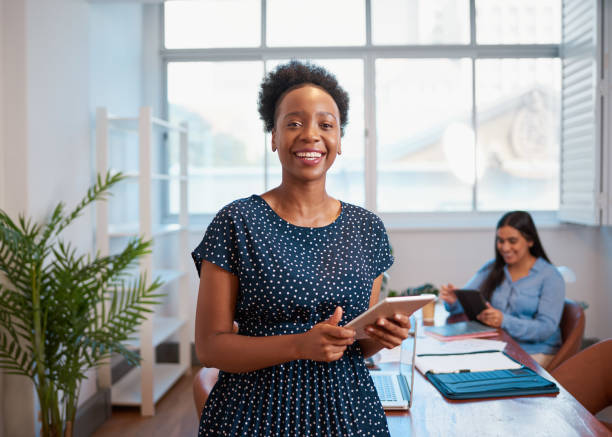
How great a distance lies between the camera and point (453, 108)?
176 inches

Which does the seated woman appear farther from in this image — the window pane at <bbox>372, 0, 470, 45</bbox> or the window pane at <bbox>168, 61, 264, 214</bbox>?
the window pane at <bbox>168, 61, 264, 214</bbox>

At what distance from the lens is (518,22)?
4.44 meters

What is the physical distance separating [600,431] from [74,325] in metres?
2.07

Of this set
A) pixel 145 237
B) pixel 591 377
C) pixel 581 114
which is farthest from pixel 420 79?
pixel 591 377

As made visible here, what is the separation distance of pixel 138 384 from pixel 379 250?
290cm

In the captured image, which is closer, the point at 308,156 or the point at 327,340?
the point at 327,340

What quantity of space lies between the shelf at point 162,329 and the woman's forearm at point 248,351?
7.58 feet

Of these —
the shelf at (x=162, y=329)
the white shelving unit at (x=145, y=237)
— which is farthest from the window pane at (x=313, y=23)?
the shelf at (x=162, y=329)

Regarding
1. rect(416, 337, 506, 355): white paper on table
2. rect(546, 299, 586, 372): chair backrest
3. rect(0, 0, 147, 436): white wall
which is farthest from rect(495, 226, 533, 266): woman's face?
rect(0, 0, 147, 436): white wall

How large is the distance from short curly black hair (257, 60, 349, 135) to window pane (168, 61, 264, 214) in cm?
319

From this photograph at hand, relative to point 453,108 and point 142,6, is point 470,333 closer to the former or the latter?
point 453,108

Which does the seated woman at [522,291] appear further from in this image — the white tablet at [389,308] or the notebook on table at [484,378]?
the white tablet at [389,308]

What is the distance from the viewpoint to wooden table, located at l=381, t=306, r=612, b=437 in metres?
1.44

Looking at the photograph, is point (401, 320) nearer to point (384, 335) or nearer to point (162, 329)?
point (384, 335)
